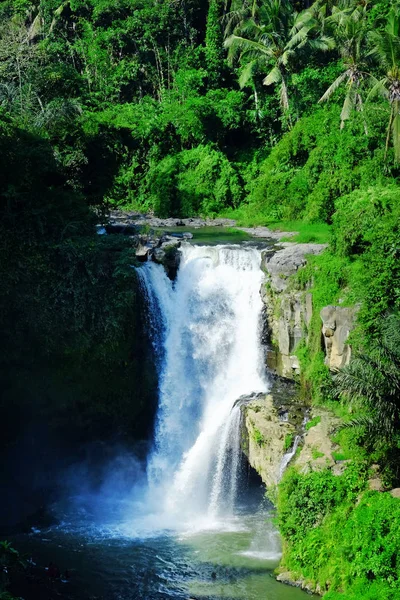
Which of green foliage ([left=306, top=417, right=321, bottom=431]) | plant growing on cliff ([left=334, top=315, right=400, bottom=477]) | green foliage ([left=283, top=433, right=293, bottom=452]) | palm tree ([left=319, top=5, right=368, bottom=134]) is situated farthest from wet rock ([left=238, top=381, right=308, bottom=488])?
palm tree ([left=319, top=5, right=368, bottom=134])

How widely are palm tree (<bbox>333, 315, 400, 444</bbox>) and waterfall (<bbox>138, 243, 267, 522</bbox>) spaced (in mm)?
6731

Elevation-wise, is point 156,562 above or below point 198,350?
below

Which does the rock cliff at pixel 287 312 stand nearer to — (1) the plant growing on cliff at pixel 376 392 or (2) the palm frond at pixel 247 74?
(1) the plant growing on cliff at pixel 376 392

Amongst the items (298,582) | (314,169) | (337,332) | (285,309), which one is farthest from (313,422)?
(314,169)

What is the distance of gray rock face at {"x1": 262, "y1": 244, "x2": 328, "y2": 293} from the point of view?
23.8 m

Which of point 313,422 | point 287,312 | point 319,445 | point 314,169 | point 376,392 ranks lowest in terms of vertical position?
point 319,445

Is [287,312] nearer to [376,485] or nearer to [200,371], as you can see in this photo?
[200,371]

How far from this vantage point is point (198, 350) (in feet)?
Answer: 81.8

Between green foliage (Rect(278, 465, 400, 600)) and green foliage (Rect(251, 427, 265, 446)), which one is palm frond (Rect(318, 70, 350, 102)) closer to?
green foliage (Rect(251, 427, 265, 446))

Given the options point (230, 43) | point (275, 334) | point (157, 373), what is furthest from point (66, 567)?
point (230, 43)

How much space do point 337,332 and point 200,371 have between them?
5652 millimetres

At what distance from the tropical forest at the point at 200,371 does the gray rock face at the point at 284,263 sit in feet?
0.22

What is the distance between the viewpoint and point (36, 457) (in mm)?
24078

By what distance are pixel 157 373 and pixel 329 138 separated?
50.7 feet
